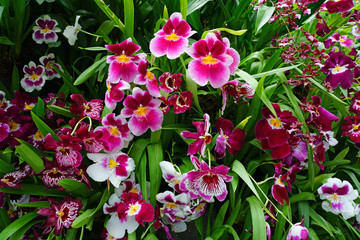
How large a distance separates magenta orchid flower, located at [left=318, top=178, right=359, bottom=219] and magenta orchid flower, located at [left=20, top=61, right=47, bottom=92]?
1.33m

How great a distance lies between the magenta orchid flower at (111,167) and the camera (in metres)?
1.09

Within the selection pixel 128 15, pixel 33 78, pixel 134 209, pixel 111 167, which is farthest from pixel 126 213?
pixel 33 78

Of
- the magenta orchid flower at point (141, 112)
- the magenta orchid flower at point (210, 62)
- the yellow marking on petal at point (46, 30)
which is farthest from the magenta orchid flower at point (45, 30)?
the magenta orchid flower at point (210, 62)

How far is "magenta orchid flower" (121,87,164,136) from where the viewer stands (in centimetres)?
109

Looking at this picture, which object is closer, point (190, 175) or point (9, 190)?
point (190, 175)

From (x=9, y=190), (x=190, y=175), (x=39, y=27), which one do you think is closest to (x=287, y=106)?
(x=190, y=175)

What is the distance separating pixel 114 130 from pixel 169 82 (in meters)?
0.25

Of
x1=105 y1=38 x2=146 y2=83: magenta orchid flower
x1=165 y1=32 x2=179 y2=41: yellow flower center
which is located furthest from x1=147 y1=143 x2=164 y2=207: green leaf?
x1=165 y1=32 x2=179 y2=41: yellow flower center

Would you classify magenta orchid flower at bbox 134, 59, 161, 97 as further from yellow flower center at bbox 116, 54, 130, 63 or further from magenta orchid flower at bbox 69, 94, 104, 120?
magenta orchid flower at bbox 69, 94, 104, 120

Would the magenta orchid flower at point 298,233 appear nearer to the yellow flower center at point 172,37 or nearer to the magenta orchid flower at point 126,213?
the magenta orchid flower at point 126,213

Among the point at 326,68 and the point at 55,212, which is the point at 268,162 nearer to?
the point at 326,68

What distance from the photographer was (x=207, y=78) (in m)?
1.06

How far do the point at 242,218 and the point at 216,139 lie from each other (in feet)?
1.18

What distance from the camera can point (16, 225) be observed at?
1085 millimetres
